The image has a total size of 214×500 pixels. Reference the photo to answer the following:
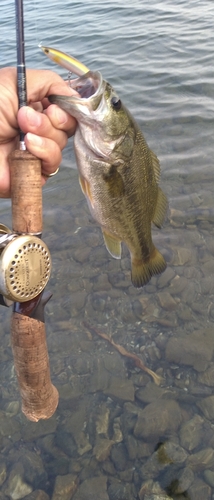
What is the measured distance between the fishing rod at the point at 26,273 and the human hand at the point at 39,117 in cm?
7

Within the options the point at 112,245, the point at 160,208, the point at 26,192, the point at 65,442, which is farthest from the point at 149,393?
the point at 26,192

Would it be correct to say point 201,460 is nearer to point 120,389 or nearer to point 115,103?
point 120,389

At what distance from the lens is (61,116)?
8.36ft

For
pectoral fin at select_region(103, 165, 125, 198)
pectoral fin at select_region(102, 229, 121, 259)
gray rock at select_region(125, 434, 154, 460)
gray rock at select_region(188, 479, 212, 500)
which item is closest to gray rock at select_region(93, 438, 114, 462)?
gray rock at select_region(125, 434, 154, 460)

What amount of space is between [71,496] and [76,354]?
1438 mm

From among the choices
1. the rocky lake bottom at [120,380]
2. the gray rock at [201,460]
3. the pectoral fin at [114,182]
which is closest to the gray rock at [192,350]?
the rocky lake bottom at [120,380]

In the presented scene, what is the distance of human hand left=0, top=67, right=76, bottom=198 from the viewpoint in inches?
96.1

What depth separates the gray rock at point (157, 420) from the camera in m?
4.04

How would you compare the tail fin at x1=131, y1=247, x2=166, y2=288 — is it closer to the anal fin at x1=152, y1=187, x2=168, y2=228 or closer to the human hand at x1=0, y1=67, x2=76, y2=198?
the anal fin at x1=152, y1=187, x2=168, y2=228

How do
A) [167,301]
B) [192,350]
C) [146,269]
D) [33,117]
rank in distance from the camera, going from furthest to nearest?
[167,301]
[192,350]
[146,269]
[33,117]

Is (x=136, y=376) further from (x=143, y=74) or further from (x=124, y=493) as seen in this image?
(x=143, y=74)

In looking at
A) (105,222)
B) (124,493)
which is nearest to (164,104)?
(105,222)

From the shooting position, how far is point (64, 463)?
3.94 metres

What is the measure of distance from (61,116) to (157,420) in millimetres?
2901
